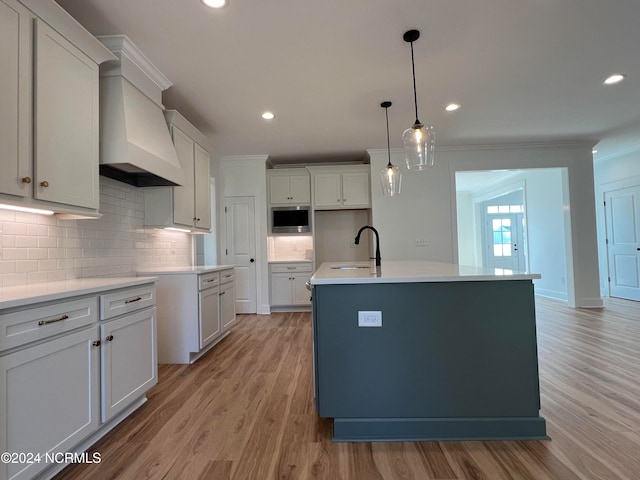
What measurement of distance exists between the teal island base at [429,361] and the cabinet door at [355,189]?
11.7 ft

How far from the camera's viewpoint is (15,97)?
1.51 m

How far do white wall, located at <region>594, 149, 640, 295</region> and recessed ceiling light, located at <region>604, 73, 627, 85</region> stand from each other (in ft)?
11.0

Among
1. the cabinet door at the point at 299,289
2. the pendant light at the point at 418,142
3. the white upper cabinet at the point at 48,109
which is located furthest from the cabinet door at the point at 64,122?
the cabinet door at the point at 299,289

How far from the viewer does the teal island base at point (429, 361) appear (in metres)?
1.73

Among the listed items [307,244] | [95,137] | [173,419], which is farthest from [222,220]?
[173,419]

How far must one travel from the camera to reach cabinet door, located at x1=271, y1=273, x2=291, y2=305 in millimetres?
5219

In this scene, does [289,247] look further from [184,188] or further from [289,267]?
[184,188]

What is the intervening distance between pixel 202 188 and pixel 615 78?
14.2 ft

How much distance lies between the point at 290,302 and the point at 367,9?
4096 mm

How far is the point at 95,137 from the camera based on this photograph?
6.63ft

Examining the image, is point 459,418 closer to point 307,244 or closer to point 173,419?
point 173,419

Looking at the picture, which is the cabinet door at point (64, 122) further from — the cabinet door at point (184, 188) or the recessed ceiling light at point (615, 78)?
the recessed ceiling light at point (615, 78)

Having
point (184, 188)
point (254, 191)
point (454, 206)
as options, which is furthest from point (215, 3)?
point (454, 206)

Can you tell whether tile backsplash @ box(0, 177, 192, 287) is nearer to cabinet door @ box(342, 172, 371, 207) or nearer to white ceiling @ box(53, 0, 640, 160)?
white ceiling @ box(53, 0, 640, 160)
